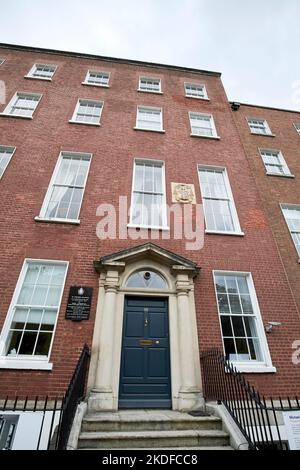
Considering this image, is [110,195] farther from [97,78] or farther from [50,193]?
[97,78]

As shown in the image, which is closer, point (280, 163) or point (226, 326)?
point (226, 326)

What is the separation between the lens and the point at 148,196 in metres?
8.65

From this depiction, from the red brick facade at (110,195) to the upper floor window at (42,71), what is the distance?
34 centimetres

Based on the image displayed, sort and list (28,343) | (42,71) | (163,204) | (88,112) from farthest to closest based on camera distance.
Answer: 1. (42,71)
2. (88,112)
3. (163,204)
4. (28,343)

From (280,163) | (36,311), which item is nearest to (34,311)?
(36,311)

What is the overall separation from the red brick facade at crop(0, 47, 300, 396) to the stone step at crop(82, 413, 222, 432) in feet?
4.24

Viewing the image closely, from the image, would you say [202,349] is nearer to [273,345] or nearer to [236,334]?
[236,334]

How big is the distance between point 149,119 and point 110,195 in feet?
17.4

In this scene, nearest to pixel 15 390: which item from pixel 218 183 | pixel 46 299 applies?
pixel 46 299

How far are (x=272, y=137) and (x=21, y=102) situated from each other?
487 inches

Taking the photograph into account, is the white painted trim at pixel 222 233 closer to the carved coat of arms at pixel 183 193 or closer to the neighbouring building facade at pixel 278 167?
the carved coat of arms at pixel 183 193

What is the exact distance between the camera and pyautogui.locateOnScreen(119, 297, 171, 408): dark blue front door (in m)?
5.67

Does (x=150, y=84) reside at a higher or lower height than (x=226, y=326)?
higher

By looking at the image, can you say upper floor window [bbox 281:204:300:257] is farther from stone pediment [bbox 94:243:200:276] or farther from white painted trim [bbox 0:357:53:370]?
white painted trim [bbox 0:357:53:370]
